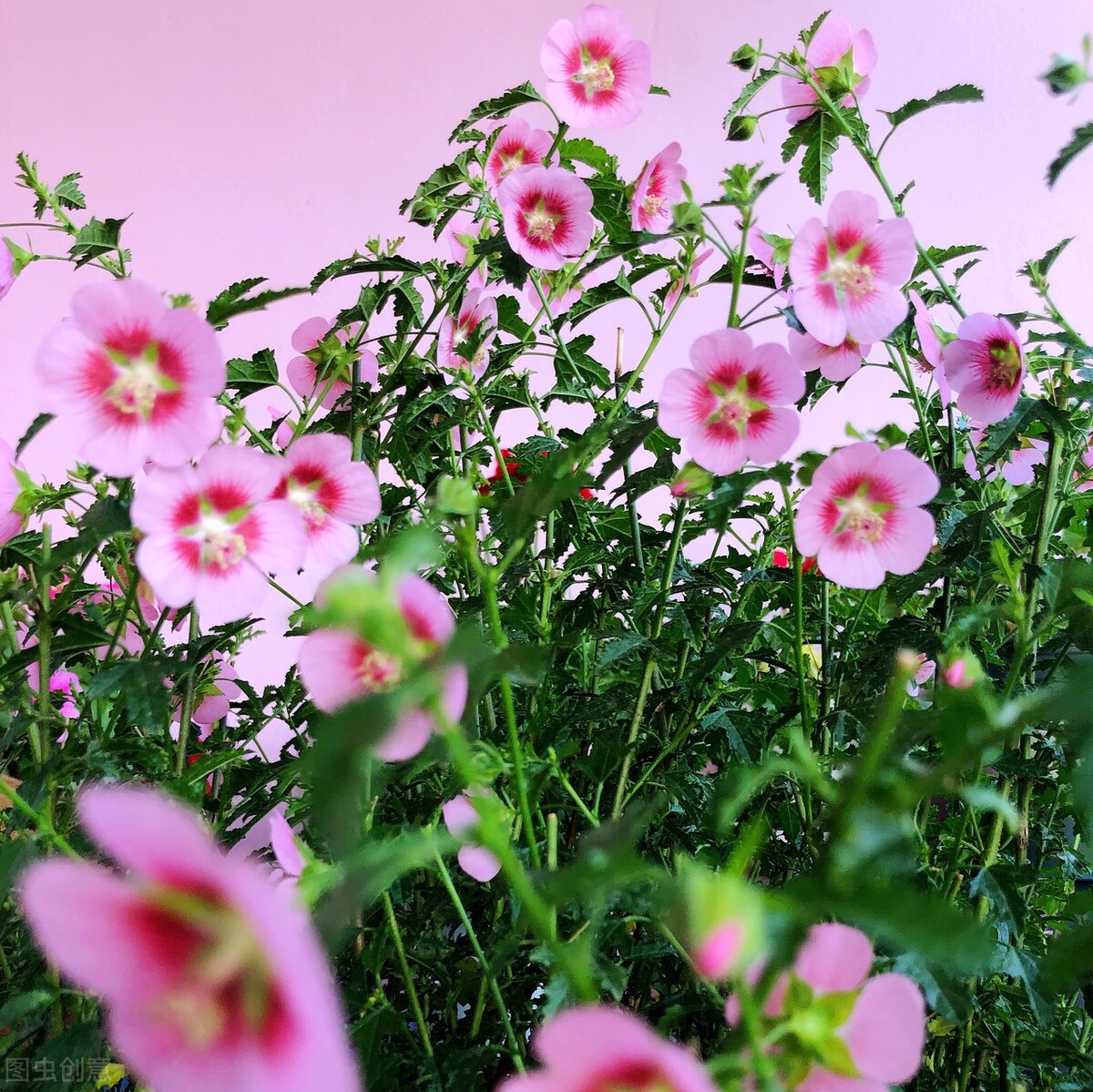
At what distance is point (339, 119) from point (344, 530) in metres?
1.70

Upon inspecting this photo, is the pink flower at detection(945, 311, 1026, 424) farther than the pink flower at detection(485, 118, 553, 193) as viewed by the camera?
No

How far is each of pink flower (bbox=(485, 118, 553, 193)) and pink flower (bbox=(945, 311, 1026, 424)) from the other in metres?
0.29

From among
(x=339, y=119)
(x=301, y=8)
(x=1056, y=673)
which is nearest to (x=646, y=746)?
(x=1056, y=673)

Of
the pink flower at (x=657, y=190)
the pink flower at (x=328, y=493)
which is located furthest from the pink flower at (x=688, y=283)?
the pink flower at (x=328, y=493)

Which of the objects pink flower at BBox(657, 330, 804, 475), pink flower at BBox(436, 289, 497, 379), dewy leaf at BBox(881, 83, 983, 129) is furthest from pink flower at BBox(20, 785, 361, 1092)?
dewy leaf at BBox(881, 83, 983, 129)

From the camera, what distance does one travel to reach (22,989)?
398 mm

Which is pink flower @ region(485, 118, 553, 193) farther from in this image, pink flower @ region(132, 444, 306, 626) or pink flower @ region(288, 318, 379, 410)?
pink flower @ region(132, 444, 306, 626)

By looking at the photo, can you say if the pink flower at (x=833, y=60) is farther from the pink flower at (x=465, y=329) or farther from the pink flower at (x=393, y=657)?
the pink flower at (x=393, y=657)

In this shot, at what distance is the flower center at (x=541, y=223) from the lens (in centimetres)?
51

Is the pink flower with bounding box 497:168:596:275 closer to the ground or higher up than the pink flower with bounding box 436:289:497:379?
higher up

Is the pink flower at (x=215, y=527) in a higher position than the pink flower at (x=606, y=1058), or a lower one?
higher

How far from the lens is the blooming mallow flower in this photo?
0.17 metres

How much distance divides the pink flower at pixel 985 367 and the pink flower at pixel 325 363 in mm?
306

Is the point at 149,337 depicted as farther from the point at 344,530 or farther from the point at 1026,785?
the point at 1026,785
